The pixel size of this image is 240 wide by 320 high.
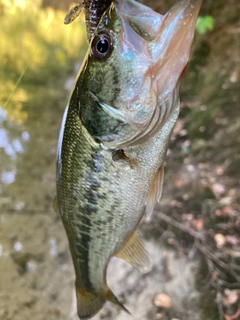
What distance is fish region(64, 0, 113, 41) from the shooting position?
2.98ft

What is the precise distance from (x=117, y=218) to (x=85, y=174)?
0.22 meters

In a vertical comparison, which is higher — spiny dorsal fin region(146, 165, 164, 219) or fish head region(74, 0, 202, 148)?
fish head region(74, 0, 202, 148)

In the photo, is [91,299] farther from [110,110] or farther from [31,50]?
[31,50]

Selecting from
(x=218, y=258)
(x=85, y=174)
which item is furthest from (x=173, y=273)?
(x=85, y=174)

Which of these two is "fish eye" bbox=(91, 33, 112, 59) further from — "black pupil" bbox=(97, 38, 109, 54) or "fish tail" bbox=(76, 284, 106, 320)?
"fish tail" bbox=(76, 284, 106, 320)

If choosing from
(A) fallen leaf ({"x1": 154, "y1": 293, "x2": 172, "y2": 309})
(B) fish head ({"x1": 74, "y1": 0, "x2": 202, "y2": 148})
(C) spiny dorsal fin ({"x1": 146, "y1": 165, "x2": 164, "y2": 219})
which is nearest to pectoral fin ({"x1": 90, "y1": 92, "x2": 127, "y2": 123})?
(B) fish head ({"x1": 74, "y1": 0, "x2": 202, "y2": 148})

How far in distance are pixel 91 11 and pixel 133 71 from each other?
23 centimetres

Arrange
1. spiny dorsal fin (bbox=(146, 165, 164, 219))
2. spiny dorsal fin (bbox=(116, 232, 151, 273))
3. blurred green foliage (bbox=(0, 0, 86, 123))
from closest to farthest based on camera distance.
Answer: spiny dorsal fin (bbox=(146, 165, 164, 219)) → spiny dorsal fin (bbox=(116, 232, 151, 273)) → blurred green foliage (bbox=(0, 0, 86, 123))

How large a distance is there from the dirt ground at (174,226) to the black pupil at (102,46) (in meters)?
1.95

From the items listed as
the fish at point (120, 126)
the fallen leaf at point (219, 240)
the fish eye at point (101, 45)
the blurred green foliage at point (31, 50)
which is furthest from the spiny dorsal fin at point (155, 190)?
the blurred green foliage at point (31, 50)

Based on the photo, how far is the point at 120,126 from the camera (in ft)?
3.23

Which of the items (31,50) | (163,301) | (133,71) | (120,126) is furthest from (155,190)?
(31,50)

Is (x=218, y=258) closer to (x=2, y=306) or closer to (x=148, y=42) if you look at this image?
(x=2, y=306)

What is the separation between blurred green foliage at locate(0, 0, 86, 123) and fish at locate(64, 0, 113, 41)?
10.6 ft
